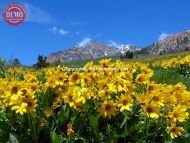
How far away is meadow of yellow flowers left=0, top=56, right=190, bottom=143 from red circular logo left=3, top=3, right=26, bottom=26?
3.20 metres

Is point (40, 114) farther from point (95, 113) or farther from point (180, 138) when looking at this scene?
point (180, 138)

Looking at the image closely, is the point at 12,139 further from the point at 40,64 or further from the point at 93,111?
the point at 40,64

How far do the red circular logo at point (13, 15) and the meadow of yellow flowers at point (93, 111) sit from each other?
320 centimetres

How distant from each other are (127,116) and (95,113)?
32 centimetres

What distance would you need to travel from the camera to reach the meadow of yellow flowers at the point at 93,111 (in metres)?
4.82

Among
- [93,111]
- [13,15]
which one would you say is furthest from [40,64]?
[93,111]

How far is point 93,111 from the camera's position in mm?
5047

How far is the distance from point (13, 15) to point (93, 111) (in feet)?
13.1

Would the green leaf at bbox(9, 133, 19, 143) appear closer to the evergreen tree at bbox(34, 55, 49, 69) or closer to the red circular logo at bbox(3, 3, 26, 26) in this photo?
the red circular logo at bbox(3, 3, 26, 26)

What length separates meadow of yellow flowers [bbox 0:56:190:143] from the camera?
4.82m

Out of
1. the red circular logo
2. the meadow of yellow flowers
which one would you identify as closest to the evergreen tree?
the red circular logo

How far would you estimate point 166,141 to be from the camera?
5023 mm

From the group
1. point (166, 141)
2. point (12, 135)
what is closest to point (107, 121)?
point (166, 141)

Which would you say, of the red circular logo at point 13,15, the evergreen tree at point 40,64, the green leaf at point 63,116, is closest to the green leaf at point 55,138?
the green leaf at point 63,116
